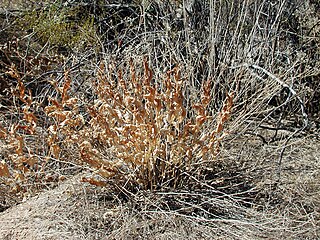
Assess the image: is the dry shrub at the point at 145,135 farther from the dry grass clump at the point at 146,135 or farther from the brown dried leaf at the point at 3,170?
the brown dried leaf at the point at 3,170

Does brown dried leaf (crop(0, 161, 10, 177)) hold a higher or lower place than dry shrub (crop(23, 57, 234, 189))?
lower

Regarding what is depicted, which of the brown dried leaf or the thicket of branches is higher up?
the thicket of branches

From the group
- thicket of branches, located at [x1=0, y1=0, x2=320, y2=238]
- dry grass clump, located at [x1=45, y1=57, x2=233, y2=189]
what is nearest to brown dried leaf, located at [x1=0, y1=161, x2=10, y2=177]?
thicket of branches, located at [x1=0, y1=0, x2=320, y2=238]

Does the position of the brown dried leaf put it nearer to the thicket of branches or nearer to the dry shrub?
the thicket of branches

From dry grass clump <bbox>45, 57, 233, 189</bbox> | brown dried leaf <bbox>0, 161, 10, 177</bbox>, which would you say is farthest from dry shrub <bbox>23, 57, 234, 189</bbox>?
brown dried leaf <bbox>0, 161, 10, 177</bbox>

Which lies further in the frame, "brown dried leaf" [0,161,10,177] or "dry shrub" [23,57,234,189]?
"brown dried leaf" [0,161,10,177]

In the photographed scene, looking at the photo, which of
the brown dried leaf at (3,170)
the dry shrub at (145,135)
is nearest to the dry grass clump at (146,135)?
the dry shrub at (145,135)

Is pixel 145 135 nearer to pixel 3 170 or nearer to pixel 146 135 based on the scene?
pixel 146 135

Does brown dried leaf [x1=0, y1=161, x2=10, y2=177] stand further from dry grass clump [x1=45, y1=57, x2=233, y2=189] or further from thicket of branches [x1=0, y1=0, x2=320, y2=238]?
dry grass clump [x1=45, y1=57, x2=233, y2=189]

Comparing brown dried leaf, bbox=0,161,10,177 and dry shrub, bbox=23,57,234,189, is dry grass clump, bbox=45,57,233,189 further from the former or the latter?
brown dried leaf, bbox=0,161,10,177

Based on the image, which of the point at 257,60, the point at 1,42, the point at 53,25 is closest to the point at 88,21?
the point at 53,25

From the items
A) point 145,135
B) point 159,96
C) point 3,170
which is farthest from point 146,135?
point 3,170

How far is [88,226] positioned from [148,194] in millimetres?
401

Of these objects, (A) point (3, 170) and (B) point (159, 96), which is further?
(A) point (3, 170)
